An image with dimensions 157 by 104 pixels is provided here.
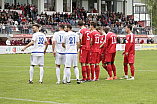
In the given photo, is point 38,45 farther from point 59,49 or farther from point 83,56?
point 83,56

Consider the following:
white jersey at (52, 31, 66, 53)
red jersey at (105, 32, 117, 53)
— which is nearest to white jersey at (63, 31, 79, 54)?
white jersey at (52, 31, 66, 53)

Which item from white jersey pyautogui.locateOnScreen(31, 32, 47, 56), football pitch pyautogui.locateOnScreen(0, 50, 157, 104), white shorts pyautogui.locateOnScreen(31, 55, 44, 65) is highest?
white jersey pyautogui.locateOnScreen(31, 32, 47, 56)

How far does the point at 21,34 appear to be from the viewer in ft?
160

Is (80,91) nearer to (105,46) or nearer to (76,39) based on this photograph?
(76,39)

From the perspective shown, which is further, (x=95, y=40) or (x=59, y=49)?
(x=95, y=40)

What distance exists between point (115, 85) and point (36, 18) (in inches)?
1700

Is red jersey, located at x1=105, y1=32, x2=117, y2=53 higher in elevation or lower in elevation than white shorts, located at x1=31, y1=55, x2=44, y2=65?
higher

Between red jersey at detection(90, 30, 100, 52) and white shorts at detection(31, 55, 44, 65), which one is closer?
white shorts at detection(31, 55, 44, 65)

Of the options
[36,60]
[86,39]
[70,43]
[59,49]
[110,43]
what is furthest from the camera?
[110,43]

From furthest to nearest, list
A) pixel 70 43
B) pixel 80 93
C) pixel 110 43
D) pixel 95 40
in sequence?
pixel 110 43 < pixel 95 40 < pixel 70 43 < pixel 80 93

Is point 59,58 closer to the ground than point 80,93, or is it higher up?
higher up

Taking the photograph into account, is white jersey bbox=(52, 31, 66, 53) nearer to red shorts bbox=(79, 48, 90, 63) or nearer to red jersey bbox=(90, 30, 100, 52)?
red shorts bbox=(79, 48, 90, 63)

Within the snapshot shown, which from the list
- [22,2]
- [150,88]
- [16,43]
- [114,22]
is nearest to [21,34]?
[16,43]

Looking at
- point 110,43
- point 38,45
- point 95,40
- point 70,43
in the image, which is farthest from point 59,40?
point 110,43
